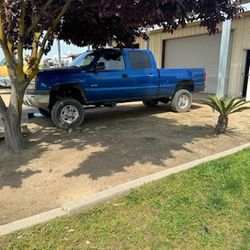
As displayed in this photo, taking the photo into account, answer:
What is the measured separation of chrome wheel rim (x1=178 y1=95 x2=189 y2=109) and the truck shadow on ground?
120cm

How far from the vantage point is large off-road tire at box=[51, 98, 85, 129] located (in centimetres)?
723

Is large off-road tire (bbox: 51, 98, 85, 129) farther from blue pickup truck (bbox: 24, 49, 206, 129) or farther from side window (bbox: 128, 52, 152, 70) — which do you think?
side window (bbox: 128, 52, 152, 70)

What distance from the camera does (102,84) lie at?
785cm

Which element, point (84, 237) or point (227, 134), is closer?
point (84, 237)

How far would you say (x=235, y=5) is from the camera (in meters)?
4.79

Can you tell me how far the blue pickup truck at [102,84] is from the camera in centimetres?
724

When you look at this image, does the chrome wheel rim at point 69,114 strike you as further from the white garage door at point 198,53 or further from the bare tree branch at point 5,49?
the white garage door at point 198,53

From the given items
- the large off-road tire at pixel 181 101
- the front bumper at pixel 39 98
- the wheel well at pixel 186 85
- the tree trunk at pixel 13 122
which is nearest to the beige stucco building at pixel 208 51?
the wheel well at pixel 186 85

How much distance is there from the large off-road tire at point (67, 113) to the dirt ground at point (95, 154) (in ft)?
0.77

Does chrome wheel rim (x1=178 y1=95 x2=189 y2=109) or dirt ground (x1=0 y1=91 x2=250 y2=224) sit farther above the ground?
chrome wheel rim (x1=178 y1=95 x2=189 y2=109)

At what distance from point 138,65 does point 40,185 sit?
5372 mm

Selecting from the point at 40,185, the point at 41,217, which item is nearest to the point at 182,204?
the point at 41,217

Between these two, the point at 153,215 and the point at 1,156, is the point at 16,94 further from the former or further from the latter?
the point at 153,215

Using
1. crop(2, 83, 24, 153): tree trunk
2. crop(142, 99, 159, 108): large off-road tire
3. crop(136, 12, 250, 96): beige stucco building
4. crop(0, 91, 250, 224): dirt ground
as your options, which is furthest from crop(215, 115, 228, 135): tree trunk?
crop(136, 12, 250, 96): beige stucco building
